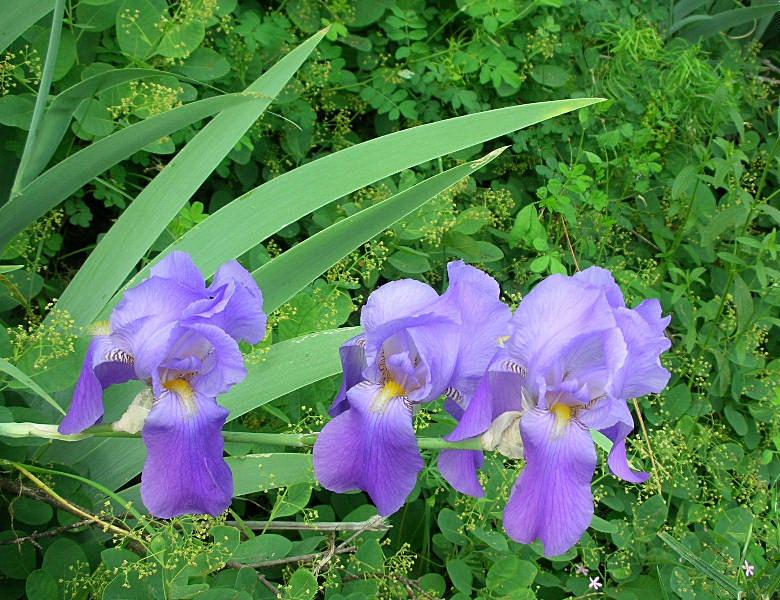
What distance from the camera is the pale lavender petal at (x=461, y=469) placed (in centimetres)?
100

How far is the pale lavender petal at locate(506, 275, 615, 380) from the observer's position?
2.87ft

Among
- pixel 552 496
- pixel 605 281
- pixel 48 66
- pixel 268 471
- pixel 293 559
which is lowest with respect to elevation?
pixel 293 559

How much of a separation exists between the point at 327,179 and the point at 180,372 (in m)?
0.61

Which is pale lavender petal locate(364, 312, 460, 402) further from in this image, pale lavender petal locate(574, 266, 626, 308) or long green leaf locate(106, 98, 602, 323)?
long green leaf locate(106, 98, 602, 323)

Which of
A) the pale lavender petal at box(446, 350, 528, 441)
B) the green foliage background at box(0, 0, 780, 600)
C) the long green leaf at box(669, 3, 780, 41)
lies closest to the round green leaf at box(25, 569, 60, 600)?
the green foliage background at box(0, 0, 780, 600)

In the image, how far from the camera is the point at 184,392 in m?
0.90

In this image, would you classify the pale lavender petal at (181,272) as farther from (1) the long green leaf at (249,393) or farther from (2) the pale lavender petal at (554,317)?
(1) the long green leaf at (249,393)

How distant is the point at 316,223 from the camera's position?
6.66 feet

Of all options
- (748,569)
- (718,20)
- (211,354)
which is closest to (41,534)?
(211,354)

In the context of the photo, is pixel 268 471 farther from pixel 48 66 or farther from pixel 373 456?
pixel 48 66

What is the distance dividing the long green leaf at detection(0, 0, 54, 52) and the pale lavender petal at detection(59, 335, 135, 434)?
77cm

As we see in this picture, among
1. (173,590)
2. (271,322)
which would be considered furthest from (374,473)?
(271,322)

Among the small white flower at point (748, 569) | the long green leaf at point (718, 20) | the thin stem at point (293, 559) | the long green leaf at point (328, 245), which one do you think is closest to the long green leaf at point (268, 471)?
the thin stem at point (293, 559)

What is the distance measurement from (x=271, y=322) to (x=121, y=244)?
28cm
